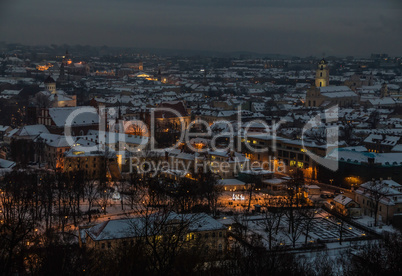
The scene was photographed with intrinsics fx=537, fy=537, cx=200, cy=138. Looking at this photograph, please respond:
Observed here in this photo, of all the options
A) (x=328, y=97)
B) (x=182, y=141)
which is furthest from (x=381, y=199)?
(x=328, y=97)

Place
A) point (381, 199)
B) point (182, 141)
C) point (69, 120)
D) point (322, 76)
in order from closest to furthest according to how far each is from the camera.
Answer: point (381, 199)
point (182, 141)
point (69, 120)
point (322, 76)

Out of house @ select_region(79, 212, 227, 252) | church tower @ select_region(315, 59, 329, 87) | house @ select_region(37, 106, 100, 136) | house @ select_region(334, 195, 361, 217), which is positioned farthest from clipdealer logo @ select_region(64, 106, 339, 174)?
church tower @ select_region(315, 59, 329, 87)

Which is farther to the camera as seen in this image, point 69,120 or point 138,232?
point 69,120

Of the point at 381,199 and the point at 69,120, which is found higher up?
the point at 69,120

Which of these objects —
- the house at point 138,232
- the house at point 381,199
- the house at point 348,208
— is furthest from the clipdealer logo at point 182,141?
the house at point 138,232

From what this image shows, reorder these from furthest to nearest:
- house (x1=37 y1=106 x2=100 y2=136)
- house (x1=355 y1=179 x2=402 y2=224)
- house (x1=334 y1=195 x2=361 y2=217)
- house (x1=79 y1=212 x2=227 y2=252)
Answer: house (x1=37 y1=106 x2=100 y2=136) → house (x1=334 y1=195 x2=361 y2=217) → house (x1=355 y1=179 x2=402 y2=224) → house (x1=79 y1=212 x2=227 y2=252)

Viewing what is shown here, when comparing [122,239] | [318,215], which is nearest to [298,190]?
[318,215]

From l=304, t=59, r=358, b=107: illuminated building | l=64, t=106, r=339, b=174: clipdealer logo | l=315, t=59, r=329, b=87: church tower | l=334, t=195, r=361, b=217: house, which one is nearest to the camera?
l=334, t=195, r=361, b=217: house

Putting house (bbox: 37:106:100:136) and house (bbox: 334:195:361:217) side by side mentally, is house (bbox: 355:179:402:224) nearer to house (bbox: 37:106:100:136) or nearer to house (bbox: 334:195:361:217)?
house (bbox: 334:195:361:217)

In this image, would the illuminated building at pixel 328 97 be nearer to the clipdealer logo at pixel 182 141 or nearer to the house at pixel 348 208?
the clipdealer logo at pixel 182 141

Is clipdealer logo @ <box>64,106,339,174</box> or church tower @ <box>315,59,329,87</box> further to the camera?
church tower @ <box>315,59,329,87</box>

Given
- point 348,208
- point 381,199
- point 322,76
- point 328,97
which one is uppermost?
point 322,76

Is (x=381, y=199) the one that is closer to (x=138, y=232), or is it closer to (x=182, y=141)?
(x=138, y=232)
